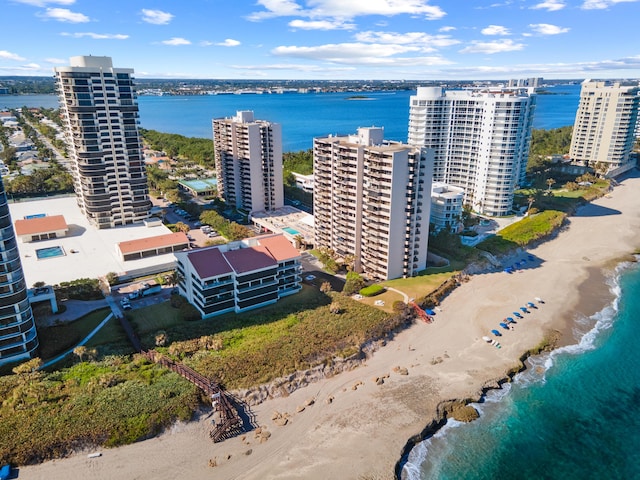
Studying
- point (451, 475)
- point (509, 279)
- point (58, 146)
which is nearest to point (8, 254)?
point (451, 475)

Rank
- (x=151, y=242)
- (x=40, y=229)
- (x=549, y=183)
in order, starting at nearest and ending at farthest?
(x=151, y=242) → (x=40, y=229) → (x=549, y=183)

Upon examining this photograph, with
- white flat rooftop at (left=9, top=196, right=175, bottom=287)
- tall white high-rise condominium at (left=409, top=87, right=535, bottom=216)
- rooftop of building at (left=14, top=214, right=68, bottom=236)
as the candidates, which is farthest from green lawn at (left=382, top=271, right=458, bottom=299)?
rooftop of building at (left=14, top=214, right=68, bottom=236)

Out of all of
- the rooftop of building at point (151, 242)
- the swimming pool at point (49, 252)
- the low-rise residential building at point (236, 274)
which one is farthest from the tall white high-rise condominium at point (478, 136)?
the swimming pool at point (49, 252)

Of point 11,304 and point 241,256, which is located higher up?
point 11,304

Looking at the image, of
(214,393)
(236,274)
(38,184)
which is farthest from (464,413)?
(38,184)

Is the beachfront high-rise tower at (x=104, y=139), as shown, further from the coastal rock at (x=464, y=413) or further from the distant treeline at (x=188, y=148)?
the coastal rock at (x=464, y=413)

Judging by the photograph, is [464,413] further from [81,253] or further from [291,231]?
[81,253]

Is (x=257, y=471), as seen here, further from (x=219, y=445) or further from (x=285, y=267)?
(x=285, y=267)
